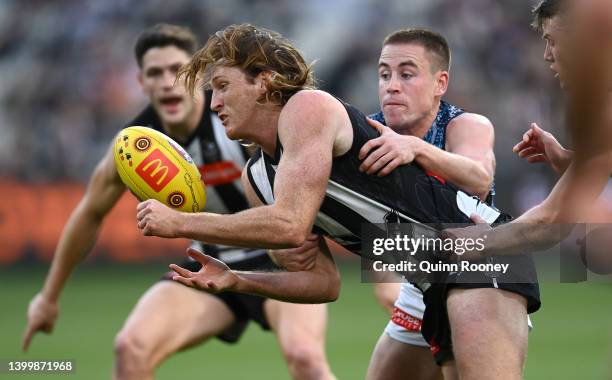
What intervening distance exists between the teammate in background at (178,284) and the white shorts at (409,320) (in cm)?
97

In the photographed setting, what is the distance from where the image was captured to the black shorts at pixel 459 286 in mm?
4578

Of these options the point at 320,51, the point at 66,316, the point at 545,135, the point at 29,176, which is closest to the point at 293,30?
the point at 320,51

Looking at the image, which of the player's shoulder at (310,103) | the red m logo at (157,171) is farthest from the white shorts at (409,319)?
the red m logo at (157,171)

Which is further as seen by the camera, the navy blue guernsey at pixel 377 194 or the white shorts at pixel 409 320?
the white shorts at pixel 409 320

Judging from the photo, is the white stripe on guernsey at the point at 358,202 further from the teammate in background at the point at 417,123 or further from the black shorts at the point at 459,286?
the teammate in background at the point at 417,123

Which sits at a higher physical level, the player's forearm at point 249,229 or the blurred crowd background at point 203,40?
the blurred crowd background at point 203,40

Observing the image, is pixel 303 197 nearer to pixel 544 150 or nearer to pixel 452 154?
pixel 452 154

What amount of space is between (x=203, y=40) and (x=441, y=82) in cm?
1048

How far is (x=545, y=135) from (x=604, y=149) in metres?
1.42

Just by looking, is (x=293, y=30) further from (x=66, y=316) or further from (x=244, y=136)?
(x=244, y=136)

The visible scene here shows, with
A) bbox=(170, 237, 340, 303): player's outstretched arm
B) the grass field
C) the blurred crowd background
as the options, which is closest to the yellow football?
bbox=(170, 237, 340, 303): player's outstretched arm

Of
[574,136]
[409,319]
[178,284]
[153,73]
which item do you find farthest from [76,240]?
[574,136]

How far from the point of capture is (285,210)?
14.4 feet

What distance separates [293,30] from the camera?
1645 centimetres
